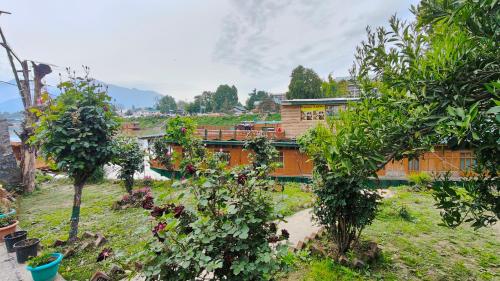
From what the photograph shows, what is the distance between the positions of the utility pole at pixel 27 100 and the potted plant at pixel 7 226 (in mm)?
4485

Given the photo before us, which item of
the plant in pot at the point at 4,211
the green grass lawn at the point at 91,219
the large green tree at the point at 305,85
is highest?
the large green tree at the point at 305,85

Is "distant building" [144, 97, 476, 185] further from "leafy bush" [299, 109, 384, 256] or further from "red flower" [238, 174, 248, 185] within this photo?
"red flower" [238, 174, 248, 185]

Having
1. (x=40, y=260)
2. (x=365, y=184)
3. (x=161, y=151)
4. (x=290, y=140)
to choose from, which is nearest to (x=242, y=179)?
(x=365, y=184)

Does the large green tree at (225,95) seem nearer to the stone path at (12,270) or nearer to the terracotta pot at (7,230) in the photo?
the terracotta pot at (7,230)

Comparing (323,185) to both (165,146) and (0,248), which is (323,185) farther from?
(165,146)

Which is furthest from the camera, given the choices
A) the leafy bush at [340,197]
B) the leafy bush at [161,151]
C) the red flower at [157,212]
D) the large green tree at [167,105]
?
the large green tree at [167,105]

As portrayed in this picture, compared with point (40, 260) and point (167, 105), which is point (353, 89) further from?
point (167, 105)

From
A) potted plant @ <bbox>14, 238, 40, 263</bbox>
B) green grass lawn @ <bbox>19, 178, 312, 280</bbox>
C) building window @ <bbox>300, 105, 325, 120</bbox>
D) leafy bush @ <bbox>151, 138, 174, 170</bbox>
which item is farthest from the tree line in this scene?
potted plant @ <bbox>14, 238, 40, 263</bbox>

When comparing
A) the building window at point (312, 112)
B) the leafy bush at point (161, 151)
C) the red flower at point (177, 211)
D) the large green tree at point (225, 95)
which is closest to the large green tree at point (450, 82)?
the red flower at point (177, 211)

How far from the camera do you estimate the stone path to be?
3755 mm

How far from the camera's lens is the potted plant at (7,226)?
524 centimetres

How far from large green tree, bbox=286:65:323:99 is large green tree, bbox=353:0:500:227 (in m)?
32.0

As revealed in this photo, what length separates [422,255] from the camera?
3.98 meters

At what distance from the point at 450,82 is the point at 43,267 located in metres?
4.91
